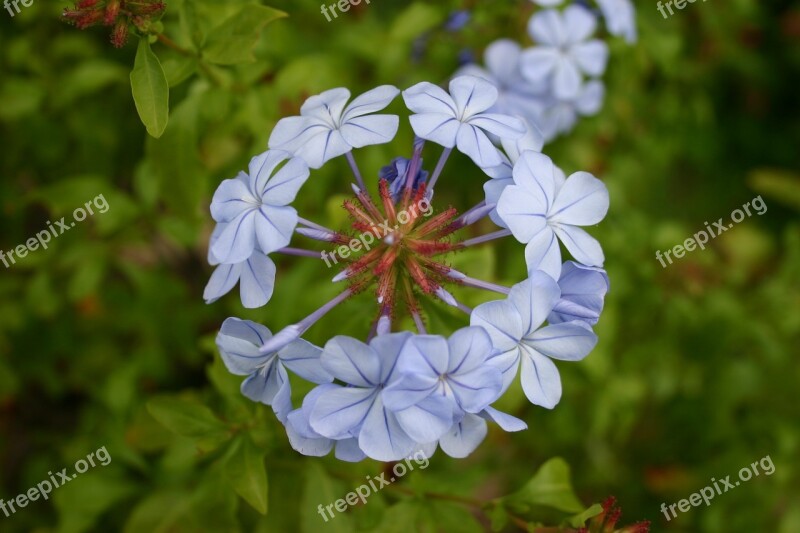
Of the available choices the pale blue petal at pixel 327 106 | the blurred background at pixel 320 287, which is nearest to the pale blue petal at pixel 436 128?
the pale blue petal at pixel 327 106

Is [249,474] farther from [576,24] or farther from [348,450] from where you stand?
[576,24]

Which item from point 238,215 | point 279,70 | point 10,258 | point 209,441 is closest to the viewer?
point 238,215

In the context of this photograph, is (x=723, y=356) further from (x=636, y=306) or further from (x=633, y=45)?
(x=633, y=45)

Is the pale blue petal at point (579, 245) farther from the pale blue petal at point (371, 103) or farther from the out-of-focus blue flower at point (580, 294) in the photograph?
the pale blue petal at point (371, 103)

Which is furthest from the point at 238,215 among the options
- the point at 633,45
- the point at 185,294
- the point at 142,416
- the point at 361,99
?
the point at 633,45

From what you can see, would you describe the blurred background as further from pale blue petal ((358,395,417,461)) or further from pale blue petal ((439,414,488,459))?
pale blue petal ((358,395,417,461))

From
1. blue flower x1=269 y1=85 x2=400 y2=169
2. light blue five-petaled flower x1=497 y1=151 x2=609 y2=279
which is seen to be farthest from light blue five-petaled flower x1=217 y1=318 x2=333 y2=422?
light blue five-petaled flower x1=497 y1=151 x2=609 y2=279
